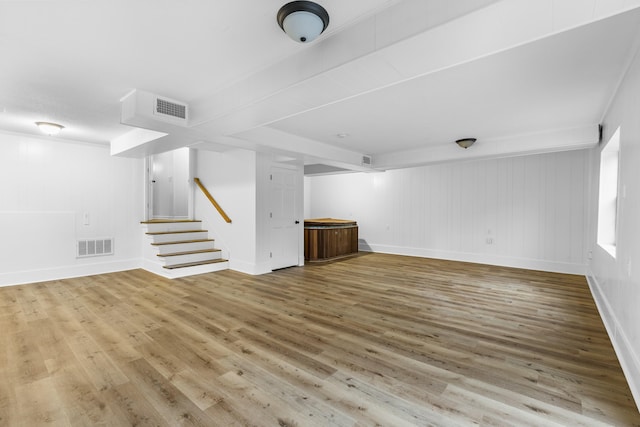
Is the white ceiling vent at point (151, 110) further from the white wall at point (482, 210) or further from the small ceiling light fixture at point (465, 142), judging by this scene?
the white wall at point (482, 210)

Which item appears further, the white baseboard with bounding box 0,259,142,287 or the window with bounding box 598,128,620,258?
the white baseboard with bounding box 0,259,142,287

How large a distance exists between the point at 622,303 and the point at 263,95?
341 centimetres

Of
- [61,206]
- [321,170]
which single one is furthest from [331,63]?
[321,170]

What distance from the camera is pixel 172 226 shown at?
6.04m

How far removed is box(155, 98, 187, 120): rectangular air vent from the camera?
3.16 meters

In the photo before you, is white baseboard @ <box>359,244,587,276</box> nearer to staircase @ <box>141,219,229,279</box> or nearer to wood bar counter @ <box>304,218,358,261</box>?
wood bar counter @ <box>304,218,358,261</box>

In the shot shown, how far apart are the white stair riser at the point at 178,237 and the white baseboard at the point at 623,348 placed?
6.22m

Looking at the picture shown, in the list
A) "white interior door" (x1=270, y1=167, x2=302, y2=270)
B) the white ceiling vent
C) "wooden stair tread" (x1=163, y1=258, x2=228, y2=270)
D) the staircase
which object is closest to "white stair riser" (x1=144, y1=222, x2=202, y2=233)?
the staircase

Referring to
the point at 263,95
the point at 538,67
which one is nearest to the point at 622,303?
the point at 538,67

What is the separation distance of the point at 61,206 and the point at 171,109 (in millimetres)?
3540

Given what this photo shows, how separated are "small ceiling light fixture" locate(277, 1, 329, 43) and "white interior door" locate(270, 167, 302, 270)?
3.98m

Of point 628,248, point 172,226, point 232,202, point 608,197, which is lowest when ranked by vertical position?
point 172,226

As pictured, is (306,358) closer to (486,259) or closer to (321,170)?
(486,259)

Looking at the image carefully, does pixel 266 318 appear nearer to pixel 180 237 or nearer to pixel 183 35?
pixel 183 35
